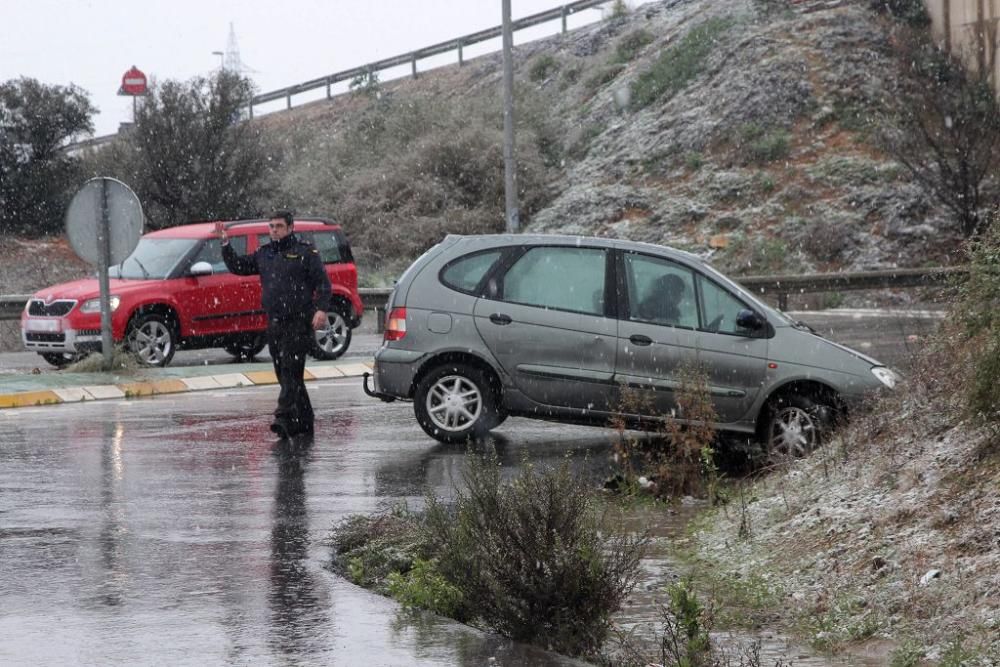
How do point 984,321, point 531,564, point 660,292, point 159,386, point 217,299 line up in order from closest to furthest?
point 531,564 → point 984,321 → point 660,292 → point 159,386 → point 217,299

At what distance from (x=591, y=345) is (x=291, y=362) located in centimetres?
263

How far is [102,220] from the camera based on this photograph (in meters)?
17.8

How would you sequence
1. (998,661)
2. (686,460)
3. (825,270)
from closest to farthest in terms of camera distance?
(998,661)
(686,460)
(825,270)

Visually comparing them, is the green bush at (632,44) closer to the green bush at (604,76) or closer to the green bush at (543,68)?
the green bush at (604,76)

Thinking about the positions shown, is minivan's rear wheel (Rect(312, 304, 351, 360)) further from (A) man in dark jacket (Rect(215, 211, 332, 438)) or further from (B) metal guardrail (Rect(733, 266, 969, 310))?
(B) metal guardrail (Rect(733, 266, 969, 310))

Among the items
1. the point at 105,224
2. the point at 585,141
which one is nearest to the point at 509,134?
the point at 105,224

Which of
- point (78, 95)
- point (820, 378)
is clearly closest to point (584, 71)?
point (78, 95)

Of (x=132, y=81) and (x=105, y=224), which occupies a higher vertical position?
(x=132, y=81)

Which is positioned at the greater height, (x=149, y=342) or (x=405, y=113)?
(x=405, y=113)

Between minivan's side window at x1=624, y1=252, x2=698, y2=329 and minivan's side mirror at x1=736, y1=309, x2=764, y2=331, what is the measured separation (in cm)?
36

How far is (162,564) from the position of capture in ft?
25.5

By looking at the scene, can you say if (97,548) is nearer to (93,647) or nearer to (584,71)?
(93,647)

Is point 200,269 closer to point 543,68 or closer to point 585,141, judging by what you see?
point 585,141

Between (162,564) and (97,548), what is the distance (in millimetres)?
614
